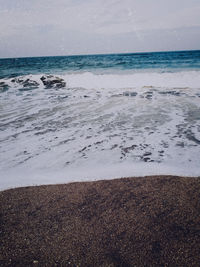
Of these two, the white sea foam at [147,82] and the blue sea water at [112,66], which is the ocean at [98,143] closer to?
the white sea foam at [147,82]

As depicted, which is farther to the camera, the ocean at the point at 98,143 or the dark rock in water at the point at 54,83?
the dark rock in water at the point at 54,83

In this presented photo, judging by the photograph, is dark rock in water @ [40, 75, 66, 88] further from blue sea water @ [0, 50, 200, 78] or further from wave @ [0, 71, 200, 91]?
blue sea water @ [0, 50, 200, 78]

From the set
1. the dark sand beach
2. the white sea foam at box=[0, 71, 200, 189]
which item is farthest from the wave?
the dark sand beach

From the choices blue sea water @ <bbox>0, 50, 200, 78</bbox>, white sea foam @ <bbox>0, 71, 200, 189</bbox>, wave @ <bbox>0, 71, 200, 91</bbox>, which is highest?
blue sea water @ <bbox>0, 50, 200, 78</bbox>

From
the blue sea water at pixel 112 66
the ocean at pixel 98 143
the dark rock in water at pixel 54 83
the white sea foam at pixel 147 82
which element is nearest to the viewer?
Answer: the ocean at pixel 98 143

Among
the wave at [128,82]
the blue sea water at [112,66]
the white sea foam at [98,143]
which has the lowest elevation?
the white sea foam at [98,143]

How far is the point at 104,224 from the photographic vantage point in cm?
218

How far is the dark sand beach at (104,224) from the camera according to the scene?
183 cm

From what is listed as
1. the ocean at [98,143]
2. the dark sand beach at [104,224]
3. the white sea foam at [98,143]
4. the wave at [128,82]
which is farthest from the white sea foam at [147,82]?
the dark sand beach at [104,224]

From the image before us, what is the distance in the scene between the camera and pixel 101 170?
344 centimetres

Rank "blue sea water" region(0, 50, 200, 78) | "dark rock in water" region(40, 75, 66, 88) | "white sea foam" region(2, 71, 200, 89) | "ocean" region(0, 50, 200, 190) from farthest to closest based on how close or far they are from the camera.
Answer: "blue sea water" region(0, 50, 200, 78), "dark rock in water" region(40, 75, 66, 88), "white sea foam" region(2, 71, 200, 89), "ocean" region(0, 50, 200, 190)

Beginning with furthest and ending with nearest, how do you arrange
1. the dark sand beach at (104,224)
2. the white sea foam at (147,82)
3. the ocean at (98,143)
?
the white sea foam at (147,82) < the ocean at (98,143) < the dark sand beach at (104,224)

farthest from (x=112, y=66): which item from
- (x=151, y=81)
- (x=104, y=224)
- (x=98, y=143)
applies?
(x=104, y=224)

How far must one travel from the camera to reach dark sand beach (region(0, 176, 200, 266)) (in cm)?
183
